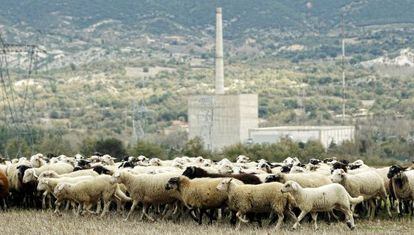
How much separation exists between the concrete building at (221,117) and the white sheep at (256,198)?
9595 cm

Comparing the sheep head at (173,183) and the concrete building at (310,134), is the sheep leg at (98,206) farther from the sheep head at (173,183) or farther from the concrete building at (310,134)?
the concrete building at (310,134)

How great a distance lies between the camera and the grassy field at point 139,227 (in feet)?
66.9

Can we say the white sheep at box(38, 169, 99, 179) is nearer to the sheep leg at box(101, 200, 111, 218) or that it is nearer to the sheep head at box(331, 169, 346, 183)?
the sheep leg at box(101, 200, 111, 218)

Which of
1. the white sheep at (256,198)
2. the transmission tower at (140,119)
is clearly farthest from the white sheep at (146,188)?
the transmission tower at (140,119)

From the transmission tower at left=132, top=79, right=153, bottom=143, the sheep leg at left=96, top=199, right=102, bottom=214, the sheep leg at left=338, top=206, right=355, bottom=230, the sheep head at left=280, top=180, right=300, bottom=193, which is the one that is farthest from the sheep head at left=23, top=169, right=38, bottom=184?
the transmission tower at left=132, top=79, right=153, bottom=143

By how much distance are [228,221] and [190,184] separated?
1.45 meters

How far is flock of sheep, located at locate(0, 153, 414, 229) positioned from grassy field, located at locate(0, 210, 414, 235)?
1.15 feet

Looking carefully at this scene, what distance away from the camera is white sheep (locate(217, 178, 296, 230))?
844 inches

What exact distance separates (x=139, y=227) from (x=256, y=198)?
271 cm

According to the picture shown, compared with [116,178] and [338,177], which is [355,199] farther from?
[116,178]

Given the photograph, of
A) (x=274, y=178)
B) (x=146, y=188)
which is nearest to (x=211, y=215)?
(x=274, y=178)

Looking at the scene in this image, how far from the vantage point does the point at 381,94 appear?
17200 centimetres

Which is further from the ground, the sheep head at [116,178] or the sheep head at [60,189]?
the sheep head at [116,178]

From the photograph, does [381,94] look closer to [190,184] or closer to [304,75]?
[304,75]
